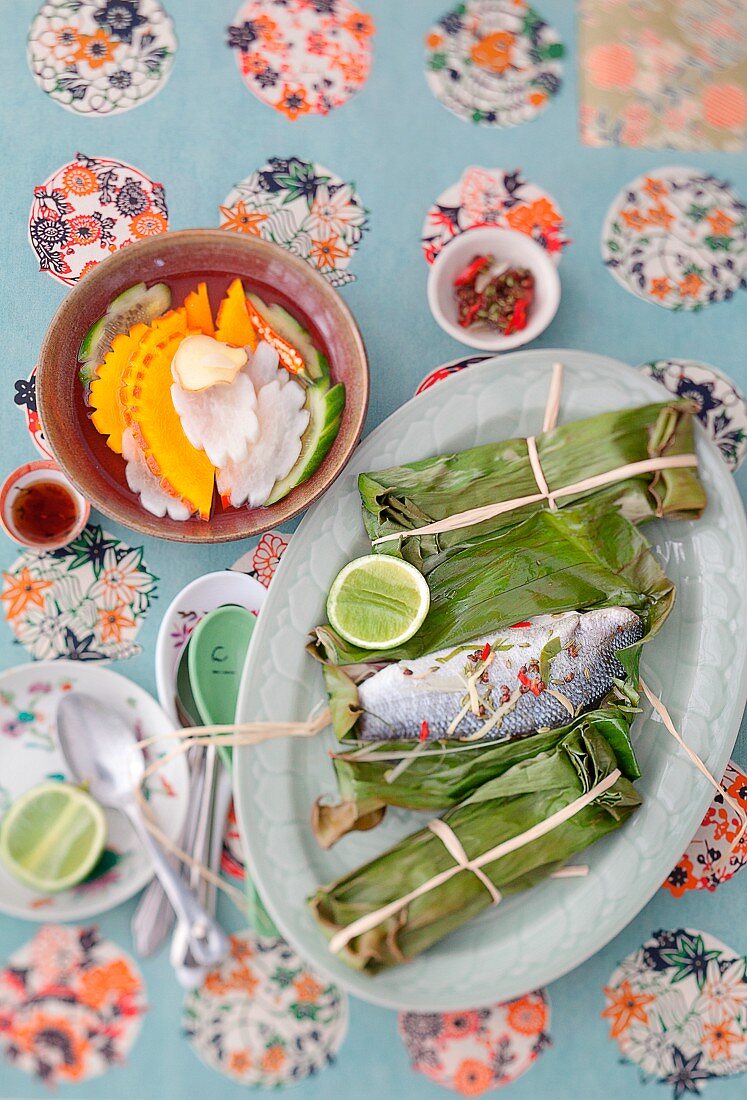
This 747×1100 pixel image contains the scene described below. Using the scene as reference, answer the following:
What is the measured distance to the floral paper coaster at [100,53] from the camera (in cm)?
189

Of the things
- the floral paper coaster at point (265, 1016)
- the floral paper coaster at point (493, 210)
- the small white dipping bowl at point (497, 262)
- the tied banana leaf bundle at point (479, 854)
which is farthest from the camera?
the floral paper coaster at point (493, 210)

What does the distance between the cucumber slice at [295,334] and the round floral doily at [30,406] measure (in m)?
0.52

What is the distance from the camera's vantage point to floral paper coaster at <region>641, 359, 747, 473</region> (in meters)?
1.93

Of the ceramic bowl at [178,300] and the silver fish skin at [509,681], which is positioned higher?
the ceramic bowl at [178,300]

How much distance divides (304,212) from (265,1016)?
5.58ft

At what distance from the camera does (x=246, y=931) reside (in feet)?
5.65

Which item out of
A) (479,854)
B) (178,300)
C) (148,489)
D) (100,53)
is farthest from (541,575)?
(100,53)

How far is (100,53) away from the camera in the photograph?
190 cm

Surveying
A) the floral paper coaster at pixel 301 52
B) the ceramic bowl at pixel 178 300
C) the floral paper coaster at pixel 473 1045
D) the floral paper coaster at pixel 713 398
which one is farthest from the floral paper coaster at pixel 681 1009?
the floral paper coaster at pixel 301 52

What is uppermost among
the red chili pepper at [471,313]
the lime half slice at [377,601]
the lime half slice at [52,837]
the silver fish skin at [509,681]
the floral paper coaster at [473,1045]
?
the red chili pepper at [471,313]

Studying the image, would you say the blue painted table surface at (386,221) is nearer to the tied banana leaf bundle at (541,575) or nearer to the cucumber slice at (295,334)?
the cucumber slice at (295,334)

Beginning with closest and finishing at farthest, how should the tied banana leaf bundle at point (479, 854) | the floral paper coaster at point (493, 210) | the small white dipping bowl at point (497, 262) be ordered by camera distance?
1. the tied banana leaf bundle at point (479, 854)
2. the small white dipping bowl at point (497, 262)
3. the floral paper coaster at point (493, 210)

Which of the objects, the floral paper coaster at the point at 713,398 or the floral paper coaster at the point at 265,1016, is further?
the floral paper coaster at the point at 713,398

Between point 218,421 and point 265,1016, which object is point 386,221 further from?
point 265,1016
